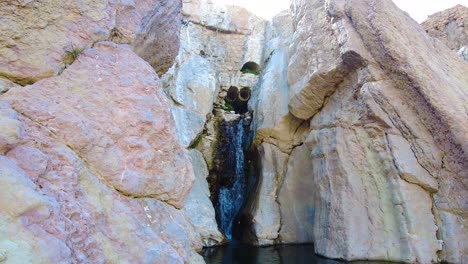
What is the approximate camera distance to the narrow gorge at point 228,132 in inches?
116

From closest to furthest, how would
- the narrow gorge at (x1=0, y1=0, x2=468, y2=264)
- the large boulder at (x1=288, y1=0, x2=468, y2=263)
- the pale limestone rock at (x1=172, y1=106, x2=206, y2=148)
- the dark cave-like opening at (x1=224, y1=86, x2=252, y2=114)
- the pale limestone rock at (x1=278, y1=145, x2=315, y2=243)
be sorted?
the narrow gorge at (x1=0, y1=0, x2=468, y2=264) → the large boulder at (x1=288, y1=0, x2=468, y2=263) → the pale limestone rock at (x1=278, y1=145, x2=315, y2=243) → the pale limestone rock at (x1=172, y1=106, x2=206, y2=148) → the dark cave-like opening at (x1=224, y1=86, x2=252, y2=114)

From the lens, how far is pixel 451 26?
556 inches

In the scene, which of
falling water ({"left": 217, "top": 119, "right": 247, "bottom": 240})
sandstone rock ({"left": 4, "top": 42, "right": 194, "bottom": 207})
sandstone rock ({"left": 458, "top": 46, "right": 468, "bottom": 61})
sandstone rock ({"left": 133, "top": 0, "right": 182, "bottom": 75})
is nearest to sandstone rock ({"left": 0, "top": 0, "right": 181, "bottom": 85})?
sandstone rock ({"left": 4, "top": 42, "right": 194, "bottom": 207})

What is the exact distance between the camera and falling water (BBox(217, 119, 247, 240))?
14109 millimetres

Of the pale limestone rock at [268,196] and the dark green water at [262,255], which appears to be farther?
the pale limestone rock at [268,196]

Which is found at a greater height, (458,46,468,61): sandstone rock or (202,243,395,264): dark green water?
(458,46,468,61): sandstone rock

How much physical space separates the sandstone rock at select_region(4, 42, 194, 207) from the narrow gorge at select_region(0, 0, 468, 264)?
0.05 ft

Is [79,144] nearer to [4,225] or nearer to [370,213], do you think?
[4,225]

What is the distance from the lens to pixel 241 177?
15.0m

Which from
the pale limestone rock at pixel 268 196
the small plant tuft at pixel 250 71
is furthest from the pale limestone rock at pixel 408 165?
the small plant tuft at pixel 250 71

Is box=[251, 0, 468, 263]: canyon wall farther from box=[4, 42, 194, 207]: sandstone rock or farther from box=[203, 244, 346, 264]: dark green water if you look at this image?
box=[4, 42, 194, 207]: sandstone rock

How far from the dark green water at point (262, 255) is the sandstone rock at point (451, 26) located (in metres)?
9.96

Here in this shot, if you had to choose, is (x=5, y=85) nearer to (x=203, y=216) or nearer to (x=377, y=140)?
(x=377, y=140)

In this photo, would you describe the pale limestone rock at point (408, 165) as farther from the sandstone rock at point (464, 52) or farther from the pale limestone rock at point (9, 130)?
the pale limestone rock at point (9, 130)
